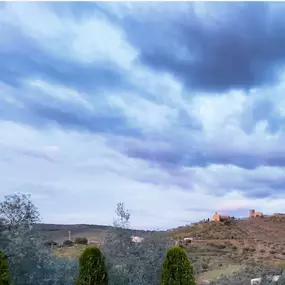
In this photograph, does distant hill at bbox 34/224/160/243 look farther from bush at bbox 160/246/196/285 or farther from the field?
bush at bbox 160/246/196/285

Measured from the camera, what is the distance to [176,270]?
40.8 feet

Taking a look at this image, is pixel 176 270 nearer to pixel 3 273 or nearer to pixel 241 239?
pixel 3 273

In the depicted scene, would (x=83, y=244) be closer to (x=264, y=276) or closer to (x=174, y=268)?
(x=264, y=276)

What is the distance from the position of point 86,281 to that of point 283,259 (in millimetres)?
26740

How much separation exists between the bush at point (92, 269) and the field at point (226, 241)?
13081 mm

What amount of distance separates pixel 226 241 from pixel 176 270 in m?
30.3

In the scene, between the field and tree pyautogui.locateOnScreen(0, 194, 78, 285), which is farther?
the field

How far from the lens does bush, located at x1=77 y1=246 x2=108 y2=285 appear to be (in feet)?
41.3

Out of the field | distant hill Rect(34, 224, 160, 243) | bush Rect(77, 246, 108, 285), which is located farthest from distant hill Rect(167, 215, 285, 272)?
bush Rect(77, 246, 108, 285)

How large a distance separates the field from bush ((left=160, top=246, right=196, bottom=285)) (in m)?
12.9

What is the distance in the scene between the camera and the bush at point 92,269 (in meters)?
12.6

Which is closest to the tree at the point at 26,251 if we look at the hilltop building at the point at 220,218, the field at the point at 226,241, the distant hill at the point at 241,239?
the field at the point at 226,241

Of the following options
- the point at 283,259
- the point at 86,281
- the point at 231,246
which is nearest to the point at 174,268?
the point at 86,281

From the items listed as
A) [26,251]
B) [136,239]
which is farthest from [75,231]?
[26,251]
